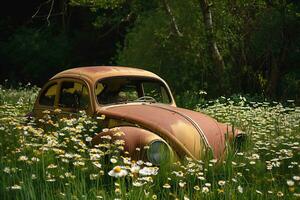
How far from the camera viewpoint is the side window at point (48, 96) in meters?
7.45

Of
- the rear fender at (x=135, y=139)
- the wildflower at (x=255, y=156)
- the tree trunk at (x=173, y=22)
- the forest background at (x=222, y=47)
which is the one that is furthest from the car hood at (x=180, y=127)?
the tree trunk at (x=173, y=22)

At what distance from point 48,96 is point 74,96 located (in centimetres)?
84

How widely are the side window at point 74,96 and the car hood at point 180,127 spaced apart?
40 centimetres

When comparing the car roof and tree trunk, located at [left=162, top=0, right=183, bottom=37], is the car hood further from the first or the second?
tree trunk, located at [left=162, top=0, right=183, bottom=37]

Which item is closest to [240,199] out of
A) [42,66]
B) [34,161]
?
[34,161]

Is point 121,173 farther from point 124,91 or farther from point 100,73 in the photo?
point 124,91

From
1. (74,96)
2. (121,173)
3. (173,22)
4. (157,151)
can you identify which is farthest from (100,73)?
(173,22)

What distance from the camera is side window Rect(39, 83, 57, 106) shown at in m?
7.45

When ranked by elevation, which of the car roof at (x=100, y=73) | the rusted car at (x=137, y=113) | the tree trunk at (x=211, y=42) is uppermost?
the tree trunk at (x=211, y=42)

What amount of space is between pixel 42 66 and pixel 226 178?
2111cm

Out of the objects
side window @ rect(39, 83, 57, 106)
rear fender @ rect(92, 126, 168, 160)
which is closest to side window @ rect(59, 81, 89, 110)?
side window @ rect(39, 83, 57, 106)

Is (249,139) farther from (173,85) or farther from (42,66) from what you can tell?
(42,66)

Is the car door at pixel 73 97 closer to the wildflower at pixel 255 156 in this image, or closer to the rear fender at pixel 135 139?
the rear fender at pixel 135 139

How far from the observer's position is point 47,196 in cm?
377
